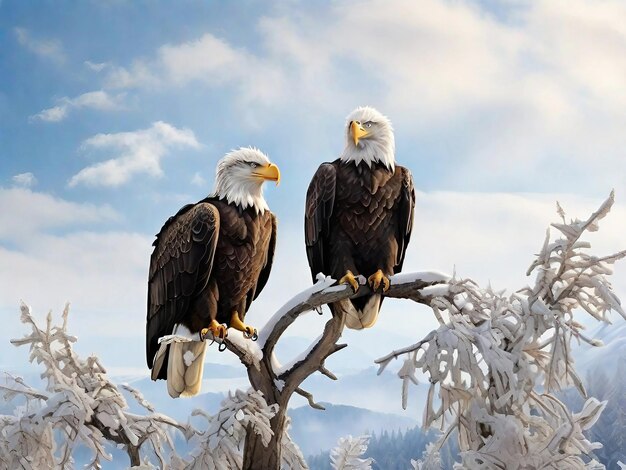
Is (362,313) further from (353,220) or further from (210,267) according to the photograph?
(210,267)

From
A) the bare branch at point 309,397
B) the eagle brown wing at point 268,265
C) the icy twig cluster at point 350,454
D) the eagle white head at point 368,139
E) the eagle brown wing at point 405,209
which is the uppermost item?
the eagle white head at point 368,139

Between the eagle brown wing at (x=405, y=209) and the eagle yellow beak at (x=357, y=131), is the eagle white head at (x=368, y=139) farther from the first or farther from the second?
the eagle brown wing at (x=405, y=209)

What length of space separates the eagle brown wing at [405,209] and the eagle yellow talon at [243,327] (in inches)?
53.2

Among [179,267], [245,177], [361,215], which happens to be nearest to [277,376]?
[179,267]

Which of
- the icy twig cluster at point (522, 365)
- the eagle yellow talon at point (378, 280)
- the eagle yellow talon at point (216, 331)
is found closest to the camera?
the icy twig cluster at point (522, 365)

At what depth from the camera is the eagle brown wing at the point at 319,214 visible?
5660 millimetres

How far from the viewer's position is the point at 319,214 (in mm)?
5676

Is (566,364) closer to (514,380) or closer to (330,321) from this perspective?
(514,380)

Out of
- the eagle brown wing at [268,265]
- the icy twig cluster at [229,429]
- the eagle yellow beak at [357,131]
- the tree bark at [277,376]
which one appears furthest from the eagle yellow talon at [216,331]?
the eagle yellow beak at [357,131]

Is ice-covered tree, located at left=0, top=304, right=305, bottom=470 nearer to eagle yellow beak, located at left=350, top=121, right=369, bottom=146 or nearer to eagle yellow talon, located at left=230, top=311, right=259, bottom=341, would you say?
eagle yellow talon, located at left=230, top=311, right=259, bottom=341

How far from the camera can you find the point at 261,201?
18.9ft

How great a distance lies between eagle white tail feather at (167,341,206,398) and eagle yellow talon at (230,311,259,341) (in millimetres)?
279

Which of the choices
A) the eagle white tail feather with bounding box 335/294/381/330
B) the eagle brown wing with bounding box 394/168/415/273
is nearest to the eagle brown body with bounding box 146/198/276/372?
the eagle white tail feather with bounding box 335/294/381/330

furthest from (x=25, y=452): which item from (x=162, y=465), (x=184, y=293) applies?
(x=184, y=293)
